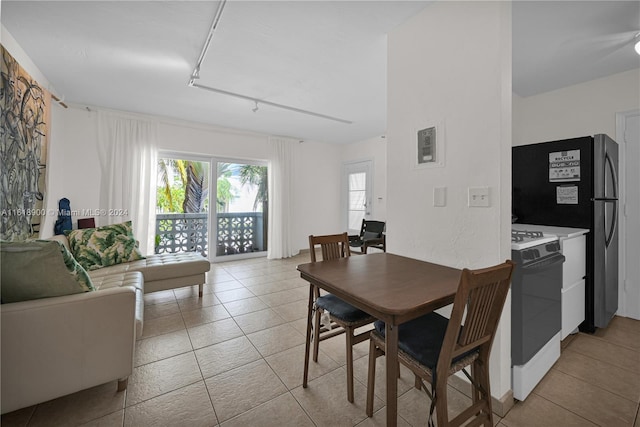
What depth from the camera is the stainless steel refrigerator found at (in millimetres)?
2168

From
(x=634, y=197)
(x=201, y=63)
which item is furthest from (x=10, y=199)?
(x=634, y=197)

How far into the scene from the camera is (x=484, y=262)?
149 cm

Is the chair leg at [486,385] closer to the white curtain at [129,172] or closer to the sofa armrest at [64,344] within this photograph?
the sofa armrest at [64,344]

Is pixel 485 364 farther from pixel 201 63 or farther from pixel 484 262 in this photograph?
pixel 201 63

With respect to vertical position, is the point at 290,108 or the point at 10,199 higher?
the point at 290,108

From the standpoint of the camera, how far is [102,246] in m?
2.88

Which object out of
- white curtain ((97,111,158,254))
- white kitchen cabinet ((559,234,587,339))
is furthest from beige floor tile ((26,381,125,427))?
white kitchen cabinet ((559,234,587,339))

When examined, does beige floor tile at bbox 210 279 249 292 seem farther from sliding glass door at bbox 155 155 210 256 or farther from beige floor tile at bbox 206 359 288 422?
beige floor tile at bbox 206 359 288 422

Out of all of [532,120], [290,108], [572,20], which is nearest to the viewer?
[572,20]

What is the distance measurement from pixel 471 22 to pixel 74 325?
284cm

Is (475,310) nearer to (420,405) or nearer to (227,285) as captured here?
(420,405)

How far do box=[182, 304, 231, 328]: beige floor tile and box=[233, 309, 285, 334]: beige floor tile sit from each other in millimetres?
188

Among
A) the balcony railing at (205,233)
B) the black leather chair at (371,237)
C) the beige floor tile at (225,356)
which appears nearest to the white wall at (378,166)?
the black leather chair at (371,237)

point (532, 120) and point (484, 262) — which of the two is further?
point (532, 120)
